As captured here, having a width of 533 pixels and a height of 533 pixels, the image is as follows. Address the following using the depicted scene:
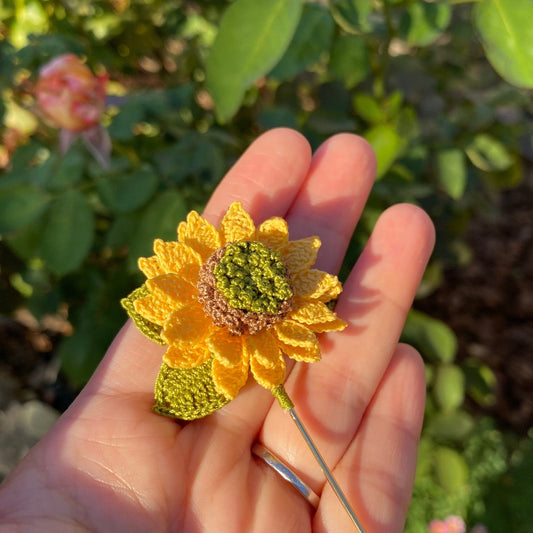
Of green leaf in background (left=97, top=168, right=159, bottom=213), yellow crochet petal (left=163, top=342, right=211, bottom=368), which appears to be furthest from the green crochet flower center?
green leaf in background (left=97, top=168, right=159, bottom=213)

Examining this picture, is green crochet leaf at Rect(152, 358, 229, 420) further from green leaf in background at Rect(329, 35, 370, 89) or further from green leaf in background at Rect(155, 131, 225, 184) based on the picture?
green leaf in background at Rect(329, 35, 370, 89)

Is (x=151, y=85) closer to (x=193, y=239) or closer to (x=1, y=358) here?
(x=1, y=358)

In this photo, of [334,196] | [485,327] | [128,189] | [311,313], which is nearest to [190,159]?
[128,189]

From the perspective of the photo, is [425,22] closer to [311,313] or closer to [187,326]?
[311,313]

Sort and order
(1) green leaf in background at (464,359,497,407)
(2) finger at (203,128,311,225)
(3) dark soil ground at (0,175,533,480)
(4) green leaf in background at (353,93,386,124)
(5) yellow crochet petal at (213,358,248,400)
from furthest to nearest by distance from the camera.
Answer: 1. (3) dark soil ground at (0,175,533,480)
2. (1) green leaf in background at (464,359,497,407)
3. (4) green leaf in background at (353,93,386,124)
4. (2) finger at (203,128,311,225)
5. (5) yellow crochet petal at (213,358,248,400)

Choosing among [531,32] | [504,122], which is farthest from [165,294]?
[504,122]

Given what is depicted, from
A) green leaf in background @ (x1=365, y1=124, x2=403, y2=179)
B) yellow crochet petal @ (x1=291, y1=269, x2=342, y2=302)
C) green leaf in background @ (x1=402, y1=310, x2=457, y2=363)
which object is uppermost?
green leaf in background @ (x1=365, y1=124, x2=403, y2=179)
